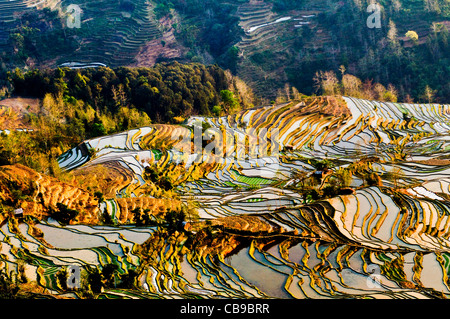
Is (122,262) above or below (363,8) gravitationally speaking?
below

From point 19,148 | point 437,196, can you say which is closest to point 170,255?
point 437,196

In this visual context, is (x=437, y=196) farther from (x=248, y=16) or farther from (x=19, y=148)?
(x=248, y=16)

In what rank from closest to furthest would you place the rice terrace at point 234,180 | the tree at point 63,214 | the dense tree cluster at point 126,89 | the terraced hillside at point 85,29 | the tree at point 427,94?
1. the rice terrace at point 234,180
2. the tree at point 63,214
3. the dense tree cluster at point 126,89
4. the tree at point 427,94
5. the terraced hillside at point 85,29
